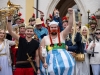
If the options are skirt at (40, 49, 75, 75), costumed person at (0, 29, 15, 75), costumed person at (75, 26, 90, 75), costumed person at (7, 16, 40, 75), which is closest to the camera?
skirt at (40, 49, 75, 75)

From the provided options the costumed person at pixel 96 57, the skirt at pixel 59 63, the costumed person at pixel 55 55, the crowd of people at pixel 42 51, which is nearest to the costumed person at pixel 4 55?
the crowd of people at pixel 42 51

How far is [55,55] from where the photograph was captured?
258 inches

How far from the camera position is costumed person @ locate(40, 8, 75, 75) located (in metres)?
6.43

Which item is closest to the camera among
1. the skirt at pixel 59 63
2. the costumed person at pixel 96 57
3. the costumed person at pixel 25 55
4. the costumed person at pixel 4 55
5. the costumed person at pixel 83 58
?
the skirt at pixel 59 63

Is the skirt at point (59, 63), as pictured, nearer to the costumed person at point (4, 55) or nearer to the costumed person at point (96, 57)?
the costumed person at point (4, 55)

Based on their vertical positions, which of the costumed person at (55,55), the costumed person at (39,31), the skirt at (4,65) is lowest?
the skirt at (4,65)

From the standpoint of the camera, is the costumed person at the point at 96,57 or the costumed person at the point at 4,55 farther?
the costumed person at the point at 96,57

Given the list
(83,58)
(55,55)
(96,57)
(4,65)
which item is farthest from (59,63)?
(96,57)

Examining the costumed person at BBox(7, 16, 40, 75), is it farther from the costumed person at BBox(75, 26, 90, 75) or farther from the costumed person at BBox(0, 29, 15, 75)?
the costumed person at BBox(75, 26, 90, 75)

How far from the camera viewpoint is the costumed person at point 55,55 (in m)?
6.43

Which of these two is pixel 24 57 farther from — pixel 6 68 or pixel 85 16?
pixel 85 16

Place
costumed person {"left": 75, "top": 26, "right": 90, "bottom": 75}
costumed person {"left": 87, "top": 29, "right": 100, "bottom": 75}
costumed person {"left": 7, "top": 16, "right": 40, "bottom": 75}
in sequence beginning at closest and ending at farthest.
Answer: costumed person {"left": 7, "top": 16, "right": 40, "bottom": 75}
costumed person {"left": 75, "top": 26, "right": 90, "bottom": 75}
costumed person {"left": 87, "top": 29, "right": 100, "bottom": 75}

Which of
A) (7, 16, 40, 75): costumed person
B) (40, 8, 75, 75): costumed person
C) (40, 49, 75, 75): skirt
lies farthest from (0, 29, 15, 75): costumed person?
(40, 49, 75, 75): skirt

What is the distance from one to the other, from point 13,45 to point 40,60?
121 cm
